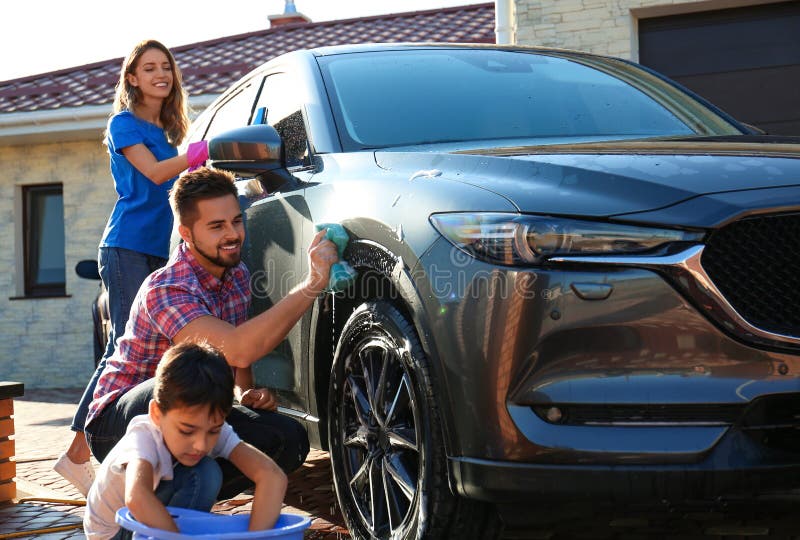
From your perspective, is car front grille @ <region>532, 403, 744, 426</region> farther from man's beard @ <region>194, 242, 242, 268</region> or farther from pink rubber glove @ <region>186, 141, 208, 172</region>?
pink rubber glove @ <region>186, 141, 208, 172</region>

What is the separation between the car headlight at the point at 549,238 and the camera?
9.07 ft

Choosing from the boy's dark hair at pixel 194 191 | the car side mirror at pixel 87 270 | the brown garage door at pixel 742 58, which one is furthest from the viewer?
the brown garage door at pixel 742 58

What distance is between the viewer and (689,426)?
2.71m

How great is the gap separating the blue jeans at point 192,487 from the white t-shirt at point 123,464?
4 centimetres

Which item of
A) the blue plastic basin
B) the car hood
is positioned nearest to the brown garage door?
the car hood

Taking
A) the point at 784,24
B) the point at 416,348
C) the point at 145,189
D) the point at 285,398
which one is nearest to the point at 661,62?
the point at 784,24

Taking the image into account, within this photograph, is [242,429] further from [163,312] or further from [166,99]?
[166,99]

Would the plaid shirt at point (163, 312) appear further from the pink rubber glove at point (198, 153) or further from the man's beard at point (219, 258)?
the pink rubber glove at point (198, 153)

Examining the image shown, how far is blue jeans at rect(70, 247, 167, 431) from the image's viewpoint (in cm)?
470

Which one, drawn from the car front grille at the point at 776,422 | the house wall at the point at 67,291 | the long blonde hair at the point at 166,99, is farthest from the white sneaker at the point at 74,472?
the house wall at the point at 67,291

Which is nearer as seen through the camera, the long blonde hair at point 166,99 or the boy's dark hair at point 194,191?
the boy's dark hair at point 194,191

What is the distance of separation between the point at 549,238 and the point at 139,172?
8.75ft

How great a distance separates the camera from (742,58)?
9750 mm

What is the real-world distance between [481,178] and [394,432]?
776 mm
